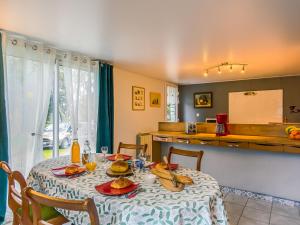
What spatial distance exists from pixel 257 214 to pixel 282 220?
0.86ft

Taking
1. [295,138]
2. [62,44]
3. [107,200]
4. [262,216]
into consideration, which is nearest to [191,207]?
[107,200]

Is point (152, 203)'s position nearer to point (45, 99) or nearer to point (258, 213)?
point (258, 213)

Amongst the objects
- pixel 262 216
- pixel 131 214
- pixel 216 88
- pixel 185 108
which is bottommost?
pixel 262 216

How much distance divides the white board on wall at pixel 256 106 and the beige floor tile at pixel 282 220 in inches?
141

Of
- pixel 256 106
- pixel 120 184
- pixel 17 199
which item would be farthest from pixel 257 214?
pixel 256 106

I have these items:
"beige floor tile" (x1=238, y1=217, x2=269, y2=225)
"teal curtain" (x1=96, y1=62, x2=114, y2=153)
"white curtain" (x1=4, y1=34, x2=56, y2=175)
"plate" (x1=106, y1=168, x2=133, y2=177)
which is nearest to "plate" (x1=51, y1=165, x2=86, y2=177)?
"plate" (x1=106, y1=168, x2=133, y2=177)

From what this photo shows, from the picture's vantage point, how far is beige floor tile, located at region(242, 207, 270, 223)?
2484 millimetres

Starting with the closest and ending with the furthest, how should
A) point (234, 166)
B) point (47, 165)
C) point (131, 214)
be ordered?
point (131, 214) → point (47, 165) → point (234, 166)

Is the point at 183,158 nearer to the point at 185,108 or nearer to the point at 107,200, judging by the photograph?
the point at 107,200

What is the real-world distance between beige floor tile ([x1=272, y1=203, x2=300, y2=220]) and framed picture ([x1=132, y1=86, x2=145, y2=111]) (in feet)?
10.1

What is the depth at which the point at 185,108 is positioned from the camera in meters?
6.96

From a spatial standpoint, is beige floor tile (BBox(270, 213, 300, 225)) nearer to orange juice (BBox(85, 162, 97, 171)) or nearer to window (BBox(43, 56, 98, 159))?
orange juice (BBox(85, 162, 97, 171))

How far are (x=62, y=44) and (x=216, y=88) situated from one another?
4.78m

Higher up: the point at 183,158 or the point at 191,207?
the point at 191,207
